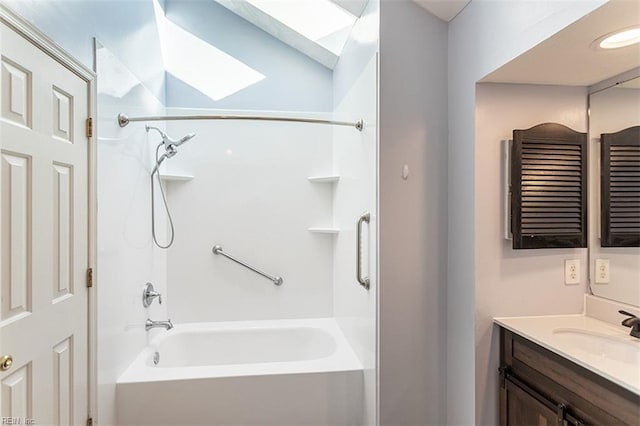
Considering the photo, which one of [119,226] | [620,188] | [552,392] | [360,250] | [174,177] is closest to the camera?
[552,392]

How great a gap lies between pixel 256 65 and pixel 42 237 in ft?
7.49

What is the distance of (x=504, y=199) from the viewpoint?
1729mm

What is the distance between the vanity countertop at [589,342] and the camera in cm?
117

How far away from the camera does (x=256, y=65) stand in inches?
121

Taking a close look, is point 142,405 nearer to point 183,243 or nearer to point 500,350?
point 183,243

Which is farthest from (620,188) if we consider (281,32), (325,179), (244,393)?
(281,32)

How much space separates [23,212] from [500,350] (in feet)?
6.98

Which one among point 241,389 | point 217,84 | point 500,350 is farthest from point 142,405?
point 217,84

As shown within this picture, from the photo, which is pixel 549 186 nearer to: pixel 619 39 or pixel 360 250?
pixel 619 39

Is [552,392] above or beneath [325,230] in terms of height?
beneath

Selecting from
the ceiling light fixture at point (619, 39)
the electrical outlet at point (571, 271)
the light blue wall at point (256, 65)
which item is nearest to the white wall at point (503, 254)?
the electrical outlet at point (571, 271)

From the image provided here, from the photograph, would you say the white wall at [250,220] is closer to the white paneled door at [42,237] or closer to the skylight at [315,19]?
the skylight at [315,19]

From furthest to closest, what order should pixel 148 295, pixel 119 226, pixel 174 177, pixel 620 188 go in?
pixel 174 177
pixel 148 295
pixel 119 226
pixel 620 188

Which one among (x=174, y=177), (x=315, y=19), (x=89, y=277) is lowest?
(x=89, y=277)
